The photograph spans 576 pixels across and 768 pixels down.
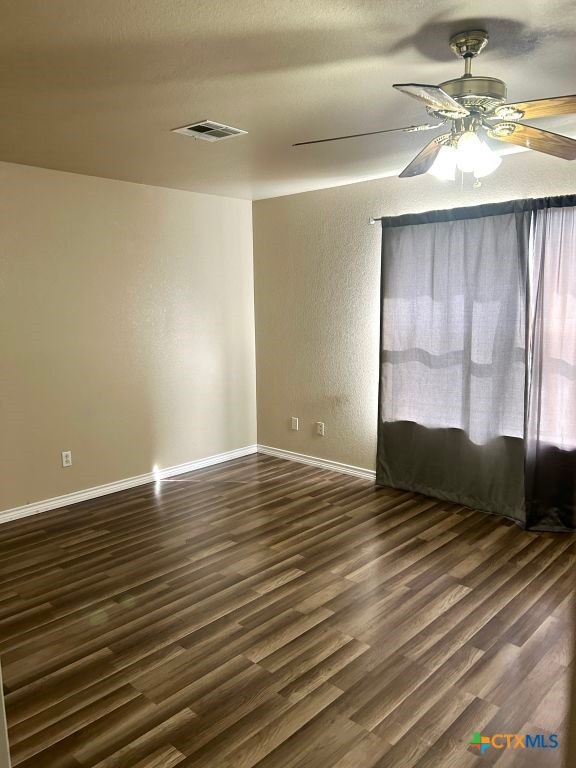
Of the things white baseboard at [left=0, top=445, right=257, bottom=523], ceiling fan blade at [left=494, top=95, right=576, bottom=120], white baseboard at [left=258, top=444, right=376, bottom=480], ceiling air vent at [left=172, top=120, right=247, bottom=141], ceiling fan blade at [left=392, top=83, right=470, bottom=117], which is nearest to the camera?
ceiling fan blade at [left=392, top=83, right=470, bottom=117]

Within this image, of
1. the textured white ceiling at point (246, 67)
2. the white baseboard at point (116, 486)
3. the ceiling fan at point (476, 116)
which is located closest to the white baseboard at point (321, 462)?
the white baseboard at point (116, 486)

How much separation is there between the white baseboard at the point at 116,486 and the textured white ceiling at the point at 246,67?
94.6 inches

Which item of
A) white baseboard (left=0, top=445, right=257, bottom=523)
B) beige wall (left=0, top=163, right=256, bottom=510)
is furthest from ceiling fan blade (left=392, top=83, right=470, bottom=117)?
white baseboard (left=0, top=445, right=257, bottom=523)

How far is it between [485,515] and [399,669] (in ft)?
6.25

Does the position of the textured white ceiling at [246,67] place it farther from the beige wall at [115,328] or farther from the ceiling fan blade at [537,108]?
the beige wall at [115,328]

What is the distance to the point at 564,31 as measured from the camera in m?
2.00

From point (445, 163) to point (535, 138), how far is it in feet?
1.18

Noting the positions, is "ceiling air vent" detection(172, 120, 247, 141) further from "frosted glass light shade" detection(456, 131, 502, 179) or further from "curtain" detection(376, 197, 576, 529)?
"curtain" detection(376, 197, 576, 529)

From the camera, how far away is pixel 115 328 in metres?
4.48

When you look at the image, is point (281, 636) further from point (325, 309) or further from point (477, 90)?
point (325, 309)

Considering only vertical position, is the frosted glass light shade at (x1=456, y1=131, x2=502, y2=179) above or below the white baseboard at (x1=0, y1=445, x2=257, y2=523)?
above

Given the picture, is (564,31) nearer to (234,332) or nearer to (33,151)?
(33,151)

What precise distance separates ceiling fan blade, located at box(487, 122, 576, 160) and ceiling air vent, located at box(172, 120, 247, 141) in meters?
1.38

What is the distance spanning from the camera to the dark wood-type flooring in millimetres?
2031
